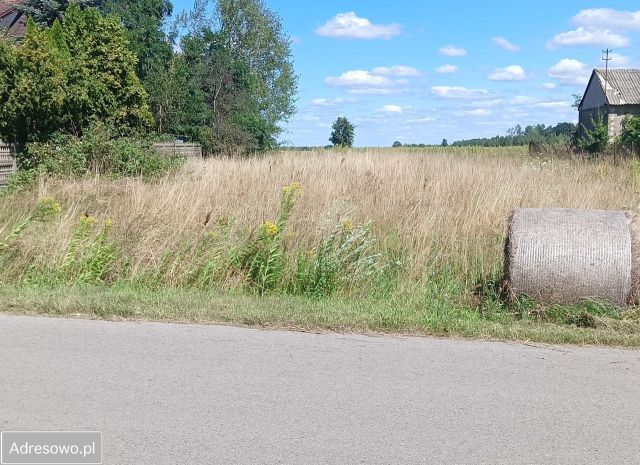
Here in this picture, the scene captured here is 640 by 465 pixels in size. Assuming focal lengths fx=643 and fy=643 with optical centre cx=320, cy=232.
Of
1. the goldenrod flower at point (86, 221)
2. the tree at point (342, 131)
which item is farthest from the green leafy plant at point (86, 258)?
the tree at point (342, 131)

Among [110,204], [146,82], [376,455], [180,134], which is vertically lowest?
[376,455]

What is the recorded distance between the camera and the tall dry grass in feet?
27.6

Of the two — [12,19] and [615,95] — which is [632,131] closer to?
[615,95]

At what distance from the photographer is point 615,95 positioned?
151ft

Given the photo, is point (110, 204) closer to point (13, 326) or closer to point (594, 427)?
point (13, 326)

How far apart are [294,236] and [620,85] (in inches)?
1794

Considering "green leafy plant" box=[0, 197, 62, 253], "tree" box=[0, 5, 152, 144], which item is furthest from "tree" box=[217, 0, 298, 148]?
"green leafy plant" box=[0, 197, 62, 253]

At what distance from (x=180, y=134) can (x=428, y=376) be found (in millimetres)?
32493

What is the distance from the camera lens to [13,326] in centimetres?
581

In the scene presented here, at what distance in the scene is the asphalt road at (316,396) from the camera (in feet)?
11.9

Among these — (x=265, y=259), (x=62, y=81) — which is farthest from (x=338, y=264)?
(x=62, y=81)

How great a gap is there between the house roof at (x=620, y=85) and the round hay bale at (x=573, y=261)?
143 ft

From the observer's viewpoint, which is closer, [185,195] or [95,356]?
[95,356]

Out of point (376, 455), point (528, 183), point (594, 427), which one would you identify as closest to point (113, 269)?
point (376, 455)
